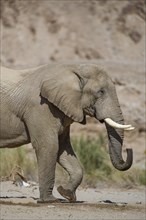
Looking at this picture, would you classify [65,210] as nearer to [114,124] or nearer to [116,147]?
[116,147]

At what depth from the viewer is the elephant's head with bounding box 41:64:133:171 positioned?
14.5 metres

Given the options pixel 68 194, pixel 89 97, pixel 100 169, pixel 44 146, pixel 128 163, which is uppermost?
pixel 89 97

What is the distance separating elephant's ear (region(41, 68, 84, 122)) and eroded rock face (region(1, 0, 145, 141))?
432 inches

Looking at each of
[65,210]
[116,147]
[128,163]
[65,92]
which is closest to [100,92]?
[65,92]

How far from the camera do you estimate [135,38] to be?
27.0 meters

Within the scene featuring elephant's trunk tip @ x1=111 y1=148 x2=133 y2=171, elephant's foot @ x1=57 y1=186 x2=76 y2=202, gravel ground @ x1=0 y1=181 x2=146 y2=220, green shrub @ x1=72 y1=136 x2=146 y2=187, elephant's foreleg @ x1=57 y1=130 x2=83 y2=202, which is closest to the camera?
gravel ground @ x1=0 y1=181 x2=146 y2=220

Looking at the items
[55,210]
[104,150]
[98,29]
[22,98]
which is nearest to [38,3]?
[98,29]

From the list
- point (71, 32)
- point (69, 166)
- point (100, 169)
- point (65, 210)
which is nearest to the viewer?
point (65, 210)

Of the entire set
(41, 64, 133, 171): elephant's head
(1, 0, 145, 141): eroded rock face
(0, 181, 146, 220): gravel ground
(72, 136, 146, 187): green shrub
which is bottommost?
(72, 136, 146, 187): green shrub

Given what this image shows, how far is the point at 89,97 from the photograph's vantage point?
14.7 meters

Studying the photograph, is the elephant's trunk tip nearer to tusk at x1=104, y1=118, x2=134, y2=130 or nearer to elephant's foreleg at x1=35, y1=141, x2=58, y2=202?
tusk at x1=104, y1=118, x2=134, y2=130

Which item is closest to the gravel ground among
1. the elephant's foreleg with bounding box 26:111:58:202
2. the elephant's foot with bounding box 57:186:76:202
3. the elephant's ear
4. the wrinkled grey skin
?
the elephant's foot with bounding box 57:186:76:202

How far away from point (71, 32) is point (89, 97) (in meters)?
12.2

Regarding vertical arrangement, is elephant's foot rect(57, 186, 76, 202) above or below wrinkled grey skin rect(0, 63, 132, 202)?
below
